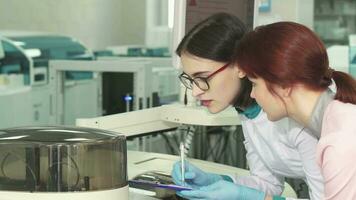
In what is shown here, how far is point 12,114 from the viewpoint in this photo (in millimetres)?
2369

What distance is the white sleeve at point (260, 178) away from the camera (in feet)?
5.63

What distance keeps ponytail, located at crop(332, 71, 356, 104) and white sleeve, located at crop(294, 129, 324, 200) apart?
0.70 ft

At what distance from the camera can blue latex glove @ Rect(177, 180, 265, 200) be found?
54.8 inches

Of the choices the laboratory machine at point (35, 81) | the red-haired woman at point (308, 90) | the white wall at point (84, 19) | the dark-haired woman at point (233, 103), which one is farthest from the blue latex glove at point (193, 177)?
the white wall at point (84, 19)

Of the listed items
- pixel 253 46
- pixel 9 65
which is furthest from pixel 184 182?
pixel 9 65

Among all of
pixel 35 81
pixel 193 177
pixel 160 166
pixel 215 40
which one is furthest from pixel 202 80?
pixel 35 81

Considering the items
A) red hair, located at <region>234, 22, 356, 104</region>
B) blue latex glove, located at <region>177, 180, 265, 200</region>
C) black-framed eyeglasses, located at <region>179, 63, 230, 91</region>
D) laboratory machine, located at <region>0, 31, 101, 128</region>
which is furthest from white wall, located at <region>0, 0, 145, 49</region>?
red hair, located at <region>234, 22, 356, 104</region>

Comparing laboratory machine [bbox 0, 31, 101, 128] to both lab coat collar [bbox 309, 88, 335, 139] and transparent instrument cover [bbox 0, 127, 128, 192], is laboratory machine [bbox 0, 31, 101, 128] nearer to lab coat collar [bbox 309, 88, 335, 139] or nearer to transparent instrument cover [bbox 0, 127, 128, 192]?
transparent instrument cover [bbox 0, 127, 128, 192]

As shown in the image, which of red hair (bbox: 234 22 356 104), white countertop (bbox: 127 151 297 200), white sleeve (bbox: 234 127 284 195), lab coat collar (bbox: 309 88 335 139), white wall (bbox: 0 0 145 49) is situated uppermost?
white wall (bbox: 0 0 145 49)

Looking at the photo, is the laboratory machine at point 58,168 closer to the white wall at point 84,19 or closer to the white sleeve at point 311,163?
the white sleeve at point 311,163

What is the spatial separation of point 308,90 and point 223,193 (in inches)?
14.6

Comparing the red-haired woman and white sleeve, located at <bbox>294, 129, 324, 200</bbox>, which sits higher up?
the red-haired woman

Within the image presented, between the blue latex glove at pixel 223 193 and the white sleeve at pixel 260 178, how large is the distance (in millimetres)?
238

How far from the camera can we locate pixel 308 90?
1254 mm
